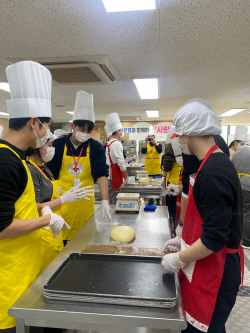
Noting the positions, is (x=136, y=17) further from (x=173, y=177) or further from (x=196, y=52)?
(x=173, y=177)

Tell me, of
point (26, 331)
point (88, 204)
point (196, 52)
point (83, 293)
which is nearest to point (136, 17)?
point (196, 52)

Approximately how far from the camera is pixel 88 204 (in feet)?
6.87

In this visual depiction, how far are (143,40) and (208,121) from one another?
4.61 feet

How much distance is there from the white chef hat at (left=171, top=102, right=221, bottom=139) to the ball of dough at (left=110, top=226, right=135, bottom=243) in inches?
29.5

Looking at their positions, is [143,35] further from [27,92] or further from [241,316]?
[241,316]

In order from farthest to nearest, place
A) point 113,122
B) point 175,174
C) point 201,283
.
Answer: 1. point 113,122
2. point 175,174
3. point 201,283

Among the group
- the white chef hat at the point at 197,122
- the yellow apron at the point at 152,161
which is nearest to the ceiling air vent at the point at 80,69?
the white chef hat at the point at 197,122

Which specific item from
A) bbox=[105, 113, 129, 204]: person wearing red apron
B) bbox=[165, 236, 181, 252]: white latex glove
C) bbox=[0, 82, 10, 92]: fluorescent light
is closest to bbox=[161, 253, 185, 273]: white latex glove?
bbox=[165, 236, 181, 252]: white latex glove

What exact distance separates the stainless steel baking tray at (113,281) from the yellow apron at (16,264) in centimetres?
16

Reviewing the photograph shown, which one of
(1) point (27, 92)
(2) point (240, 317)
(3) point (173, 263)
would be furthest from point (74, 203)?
(2) point (240, 317)

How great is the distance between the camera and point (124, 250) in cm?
125

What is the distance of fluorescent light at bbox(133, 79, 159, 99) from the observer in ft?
11.1

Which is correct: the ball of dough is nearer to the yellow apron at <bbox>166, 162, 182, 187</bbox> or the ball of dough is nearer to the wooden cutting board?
the wooden cutting board

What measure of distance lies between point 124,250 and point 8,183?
712 millimetres
